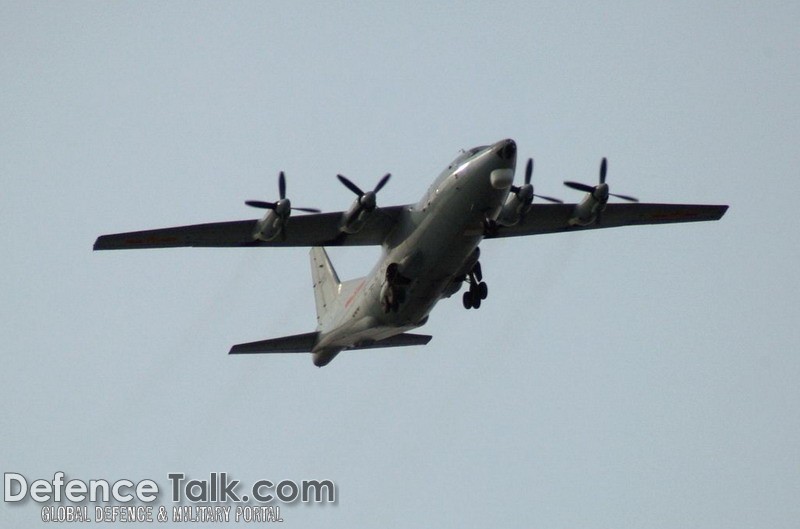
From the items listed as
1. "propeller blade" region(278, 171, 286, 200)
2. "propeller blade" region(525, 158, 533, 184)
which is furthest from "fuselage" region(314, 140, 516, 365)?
"propeller blade" region(278, 171, 286, 200)

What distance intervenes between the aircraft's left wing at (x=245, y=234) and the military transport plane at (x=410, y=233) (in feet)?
0.09

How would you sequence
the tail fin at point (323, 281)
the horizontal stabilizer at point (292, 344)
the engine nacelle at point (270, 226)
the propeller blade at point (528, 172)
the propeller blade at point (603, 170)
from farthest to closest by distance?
the tail fin at point (323, 281) < the horizontal stabilizer at point (292, 344) < the propeller blade at point (603, 170) < the propeller blade at point (528, 172) < the engine nacelle at point (270, 226)

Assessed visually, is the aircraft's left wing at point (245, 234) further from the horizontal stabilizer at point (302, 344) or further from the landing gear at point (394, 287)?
the horizontal stabilizer at point (302, 344)

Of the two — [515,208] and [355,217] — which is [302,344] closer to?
[355,217]

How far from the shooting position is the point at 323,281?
141 feet

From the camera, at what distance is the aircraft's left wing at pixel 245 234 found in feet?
110

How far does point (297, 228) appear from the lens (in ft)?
112

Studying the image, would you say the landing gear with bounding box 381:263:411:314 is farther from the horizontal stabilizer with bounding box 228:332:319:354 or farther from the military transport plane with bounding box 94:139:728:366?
the horizontal stabilizer with bounding box 228:332:319:354

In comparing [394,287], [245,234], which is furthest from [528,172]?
[245,234]

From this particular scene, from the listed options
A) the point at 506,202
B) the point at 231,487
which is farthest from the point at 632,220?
the point at 231,487

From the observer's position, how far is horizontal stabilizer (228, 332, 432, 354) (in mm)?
36688

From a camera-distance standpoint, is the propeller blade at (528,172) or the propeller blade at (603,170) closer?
the propeller blade at (528,172)

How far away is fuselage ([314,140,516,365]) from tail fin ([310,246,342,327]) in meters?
5.30

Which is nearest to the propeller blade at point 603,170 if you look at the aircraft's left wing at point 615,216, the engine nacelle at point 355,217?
the aircraft's left wing at point 615,216
